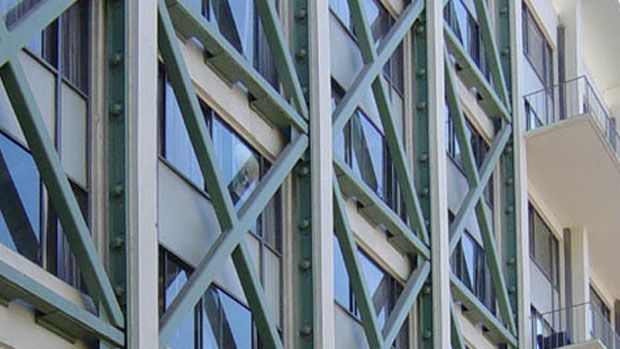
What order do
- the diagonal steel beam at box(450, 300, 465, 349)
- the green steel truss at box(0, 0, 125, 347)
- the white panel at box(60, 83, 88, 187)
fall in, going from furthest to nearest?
the diagonal steel beam at box(450, 300, 465, 349) < the white panel at box(60, 83, 88, 187) < the green steel truss at box(0, 0, 125, 347)

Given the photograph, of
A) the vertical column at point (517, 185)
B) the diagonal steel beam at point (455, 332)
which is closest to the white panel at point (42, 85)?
the diagonal steel beam at point (455, 332)

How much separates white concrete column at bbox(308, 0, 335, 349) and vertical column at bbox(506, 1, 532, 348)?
909 centimetres

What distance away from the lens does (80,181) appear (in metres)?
19.1

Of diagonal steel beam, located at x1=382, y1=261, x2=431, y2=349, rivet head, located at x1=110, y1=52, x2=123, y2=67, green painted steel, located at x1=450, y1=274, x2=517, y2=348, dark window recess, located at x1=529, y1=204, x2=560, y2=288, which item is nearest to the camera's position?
rivet head, located at x1=110, y1=52, x2=123, y2=67

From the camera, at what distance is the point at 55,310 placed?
1788cm

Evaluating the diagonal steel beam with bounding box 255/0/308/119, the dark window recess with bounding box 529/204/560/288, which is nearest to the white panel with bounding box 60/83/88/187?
the diagonal steel beam with bounding box 255/0/308/119

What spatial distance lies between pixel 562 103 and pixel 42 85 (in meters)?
20.7

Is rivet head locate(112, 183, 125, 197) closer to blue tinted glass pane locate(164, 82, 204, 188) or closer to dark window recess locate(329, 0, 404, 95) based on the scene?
blue tinted glass pane locate(164, 82, 204, 188)

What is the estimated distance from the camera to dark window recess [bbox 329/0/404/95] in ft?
89.8

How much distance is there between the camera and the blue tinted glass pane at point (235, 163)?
22672mm

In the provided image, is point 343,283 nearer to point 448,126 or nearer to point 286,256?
point 286,256

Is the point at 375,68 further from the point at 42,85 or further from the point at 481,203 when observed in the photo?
the point at 42,85

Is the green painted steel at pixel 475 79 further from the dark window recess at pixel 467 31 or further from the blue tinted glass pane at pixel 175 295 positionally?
the blue tinted glass pane at pixel 175 295

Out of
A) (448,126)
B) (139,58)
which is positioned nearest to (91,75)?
(139,58)
